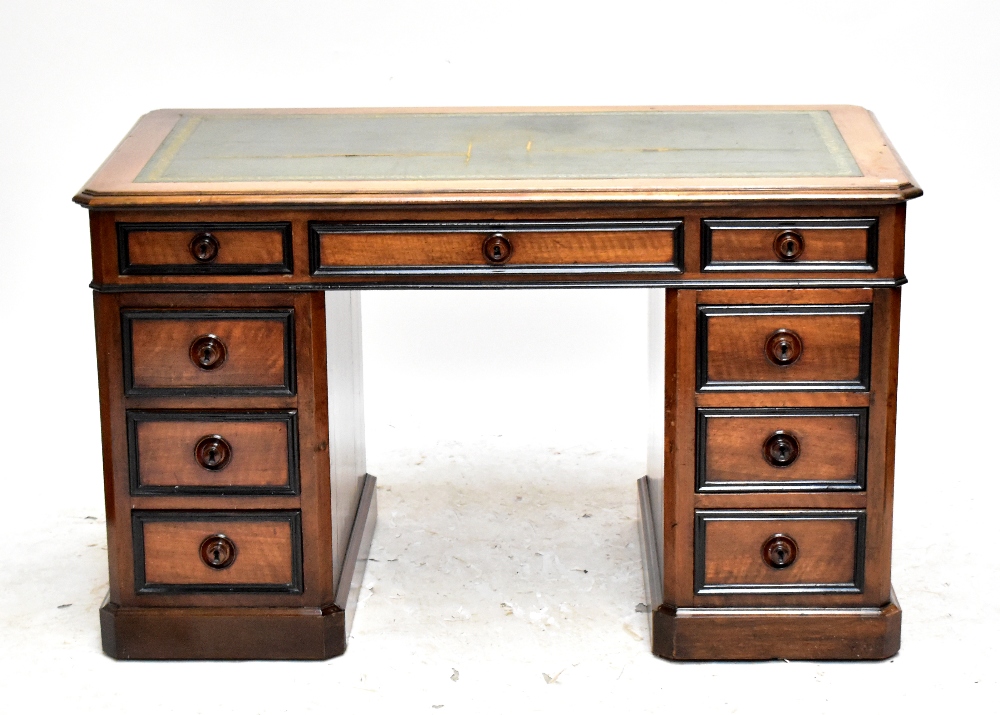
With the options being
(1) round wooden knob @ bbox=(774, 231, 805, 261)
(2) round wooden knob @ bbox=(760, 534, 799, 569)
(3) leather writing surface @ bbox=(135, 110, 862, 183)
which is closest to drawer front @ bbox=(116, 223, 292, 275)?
(3) leather writing surface @ bbox=(135, 110, 862, 183)

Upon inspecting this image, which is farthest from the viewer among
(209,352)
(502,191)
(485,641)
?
(485,641)

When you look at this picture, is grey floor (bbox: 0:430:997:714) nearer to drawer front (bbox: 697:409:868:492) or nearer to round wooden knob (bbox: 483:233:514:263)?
drawer front (bbox: 697:409:868:492)

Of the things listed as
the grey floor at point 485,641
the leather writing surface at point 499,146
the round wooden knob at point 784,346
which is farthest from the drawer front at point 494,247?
the grey floor at point 485,641

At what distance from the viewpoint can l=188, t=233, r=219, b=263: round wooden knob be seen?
3.53 metres

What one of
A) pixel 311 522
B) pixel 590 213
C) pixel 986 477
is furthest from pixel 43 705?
pixel 986 477

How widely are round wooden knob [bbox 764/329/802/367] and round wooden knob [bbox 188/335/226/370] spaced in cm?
118

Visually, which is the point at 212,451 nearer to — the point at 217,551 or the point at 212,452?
the point at 212,452

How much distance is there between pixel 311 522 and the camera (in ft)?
12.1

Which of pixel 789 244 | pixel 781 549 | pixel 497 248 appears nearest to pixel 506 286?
pixel 497 248

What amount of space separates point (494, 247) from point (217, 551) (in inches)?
36.8

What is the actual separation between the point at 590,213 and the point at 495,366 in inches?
76.3

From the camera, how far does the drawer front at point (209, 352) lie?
358 cm

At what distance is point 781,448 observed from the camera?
3.62m

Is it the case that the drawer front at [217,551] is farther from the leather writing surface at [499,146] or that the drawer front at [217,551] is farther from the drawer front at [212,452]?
the leather writing surface at [499,146]
